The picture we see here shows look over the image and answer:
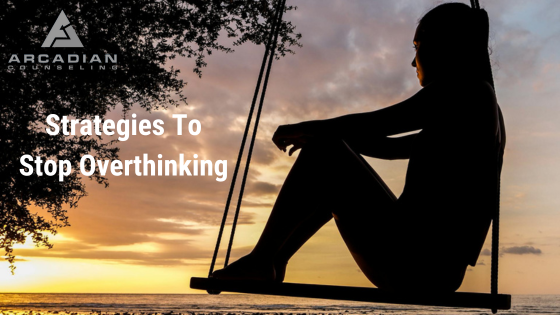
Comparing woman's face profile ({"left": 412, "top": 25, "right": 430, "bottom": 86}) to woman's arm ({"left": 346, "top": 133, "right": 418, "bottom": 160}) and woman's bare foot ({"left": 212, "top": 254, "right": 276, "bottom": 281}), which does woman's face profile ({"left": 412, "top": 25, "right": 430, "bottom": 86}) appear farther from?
woman's bare foot ({"left": 212, "top": 254, "right": 276, "bottom": 281})

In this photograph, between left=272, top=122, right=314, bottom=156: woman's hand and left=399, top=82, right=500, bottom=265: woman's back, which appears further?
left=272, top=122, right=314, bottom=156: woman's hand

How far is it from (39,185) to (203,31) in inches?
161

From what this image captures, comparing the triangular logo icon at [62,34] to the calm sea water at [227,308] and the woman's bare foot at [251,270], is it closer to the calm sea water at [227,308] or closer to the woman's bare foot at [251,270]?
the woman's bare foot at [251,270]

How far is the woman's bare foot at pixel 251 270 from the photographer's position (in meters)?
2.20

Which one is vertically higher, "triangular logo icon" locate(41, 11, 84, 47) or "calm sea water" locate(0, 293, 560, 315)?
"triangular logo icon" locate(41, 11, 84, 47)

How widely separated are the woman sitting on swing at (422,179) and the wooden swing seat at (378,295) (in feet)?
0.30

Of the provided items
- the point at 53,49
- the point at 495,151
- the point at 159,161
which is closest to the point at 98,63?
the point at 53,49

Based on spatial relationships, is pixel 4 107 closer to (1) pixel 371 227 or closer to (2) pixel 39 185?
(2) pixel 39 185

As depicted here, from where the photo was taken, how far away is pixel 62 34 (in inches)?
301

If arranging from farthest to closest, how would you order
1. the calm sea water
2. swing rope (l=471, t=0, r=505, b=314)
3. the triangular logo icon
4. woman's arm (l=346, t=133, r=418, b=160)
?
the calm sea water < the triangular logo icon < woman's arm (l=346, t=133, r=418, b=160) < swing rope (l=471, t=0, r=505, b=314)

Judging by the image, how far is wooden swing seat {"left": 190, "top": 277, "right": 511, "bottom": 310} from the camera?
1873 millimetres

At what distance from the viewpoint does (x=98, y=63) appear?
26.4 ft

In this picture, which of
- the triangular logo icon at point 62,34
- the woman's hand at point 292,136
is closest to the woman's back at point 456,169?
the woman's hand at point 292,136

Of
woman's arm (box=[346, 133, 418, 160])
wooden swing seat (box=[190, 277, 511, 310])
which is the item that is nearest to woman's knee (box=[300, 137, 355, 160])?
woman's arm (box=[346, 133, 418, 160])
